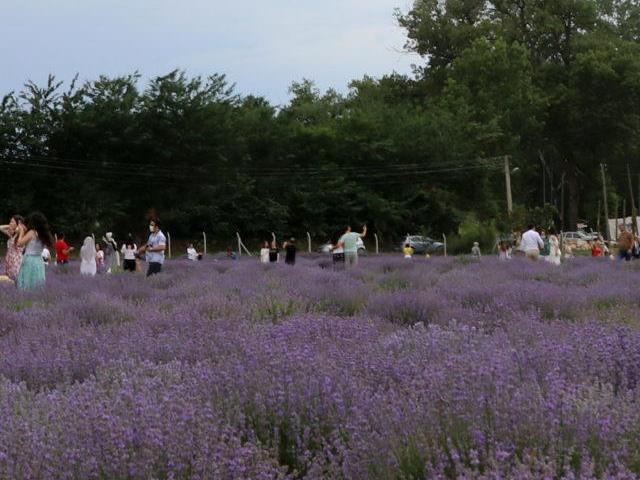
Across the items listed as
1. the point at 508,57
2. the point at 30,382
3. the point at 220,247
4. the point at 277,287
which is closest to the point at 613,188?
the point at 508,57

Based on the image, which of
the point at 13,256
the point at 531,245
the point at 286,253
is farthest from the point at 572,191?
the point at 13,256

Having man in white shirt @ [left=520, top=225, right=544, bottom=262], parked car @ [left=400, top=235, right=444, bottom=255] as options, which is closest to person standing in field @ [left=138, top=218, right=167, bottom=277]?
man in white shirt @ [left=520, top=225, right=544, bottom=262]

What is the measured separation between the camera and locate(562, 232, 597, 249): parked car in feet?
180

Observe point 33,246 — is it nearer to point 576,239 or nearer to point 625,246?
point 625,246

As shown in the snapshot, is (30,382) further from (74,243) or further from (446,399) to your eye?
(74,243)

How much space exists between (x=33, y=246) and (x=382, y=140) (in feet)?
136

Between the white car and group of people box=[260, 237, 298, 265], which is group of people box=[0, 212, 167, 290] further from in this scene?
the white car

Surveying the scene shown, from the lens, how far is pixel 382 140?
52312 mm

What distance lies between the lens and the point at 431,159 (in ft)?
174

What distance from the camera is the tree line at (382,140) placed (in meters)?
42.9

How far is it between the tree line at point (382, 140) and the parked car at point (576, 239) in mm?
4554

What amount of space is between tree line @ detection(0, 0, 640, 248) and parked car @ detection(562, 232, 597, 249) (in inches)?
179

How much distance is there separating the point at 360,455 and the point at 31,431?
1106 millimetres

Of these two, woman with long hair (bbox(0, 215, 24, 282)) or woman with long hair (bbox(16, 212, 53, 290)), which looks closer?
woman with long hair (bbox(16, 212, 53, 290))
